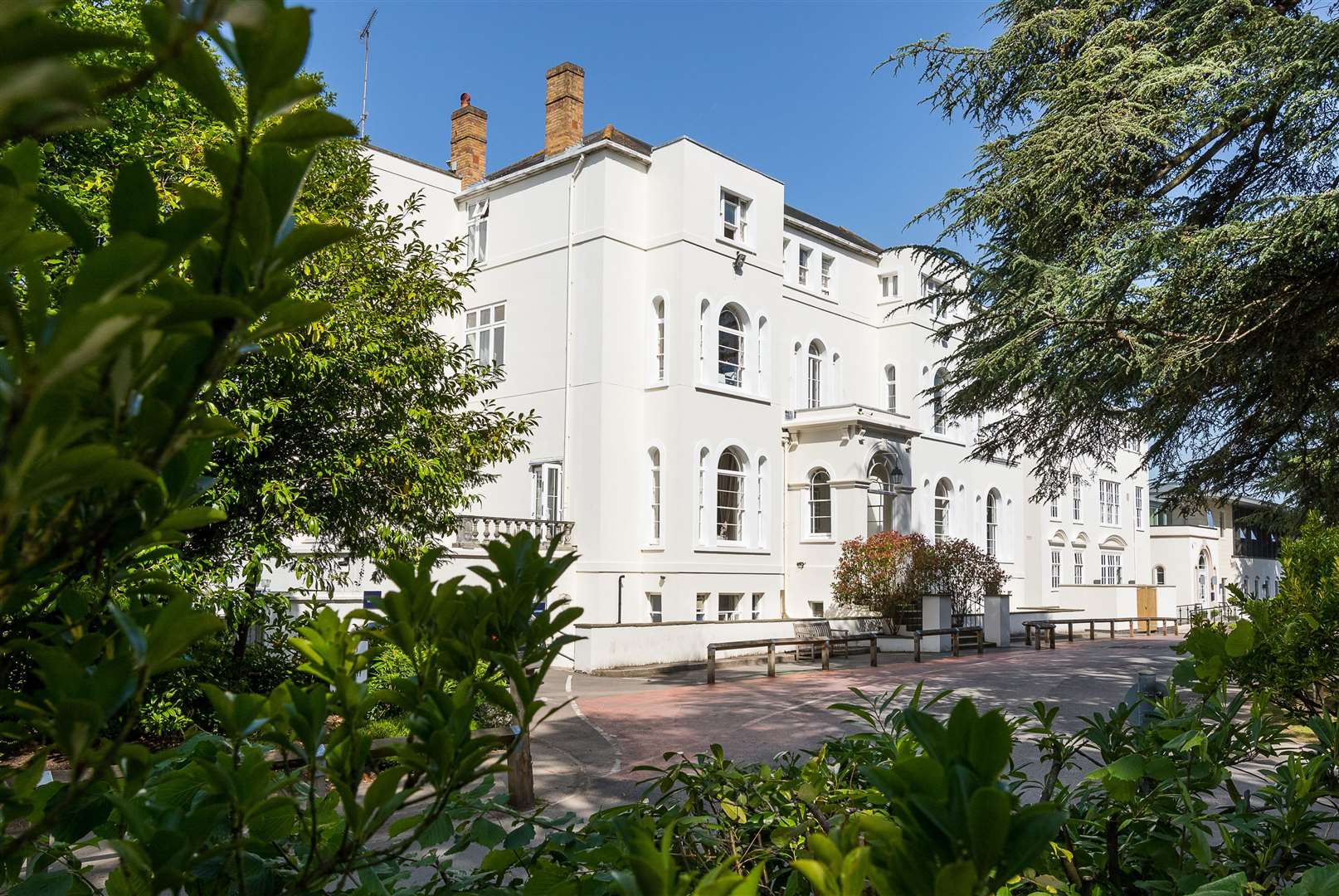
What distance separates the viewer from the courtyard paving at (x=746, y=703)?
29.8 ft

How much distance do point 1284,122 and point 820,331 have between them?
60.7 ft

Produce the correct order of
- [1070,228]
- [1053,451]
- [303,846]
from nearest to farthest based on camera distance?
[303,846], [1070,228], [1053,451]

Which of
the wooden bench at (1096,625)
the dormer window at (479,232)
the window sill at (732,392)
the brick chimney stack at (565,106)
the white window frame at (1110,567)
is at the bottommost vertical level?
the wooden bench at (1096,625)

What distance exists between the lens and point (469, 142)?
2636 cm

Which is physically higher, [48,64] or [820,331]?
[820,331]

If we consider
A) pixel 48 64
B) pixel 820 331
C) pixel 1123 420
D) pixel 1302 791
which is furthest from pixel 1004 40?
pixel 820 331

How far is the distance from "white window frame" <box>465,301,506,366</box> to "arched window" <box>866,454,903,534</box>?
10.3 metres

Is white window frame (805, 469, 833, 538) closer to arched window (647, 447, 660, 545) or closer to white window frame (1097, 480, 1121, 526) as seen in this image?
arched window (647, 447, 660, 545)

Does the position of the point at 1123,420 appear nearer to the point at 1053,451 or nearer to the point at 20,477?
the point at 1053,451

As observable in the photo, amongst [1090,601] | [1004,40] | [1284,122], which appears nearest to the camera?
[1284,122]

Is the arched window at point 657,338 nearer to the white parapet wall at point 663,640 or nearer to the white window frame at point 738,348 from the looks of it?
the white window frame at point 738,348

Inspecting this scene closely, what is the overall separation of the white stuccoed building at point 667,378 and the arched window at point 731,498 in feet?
0.18

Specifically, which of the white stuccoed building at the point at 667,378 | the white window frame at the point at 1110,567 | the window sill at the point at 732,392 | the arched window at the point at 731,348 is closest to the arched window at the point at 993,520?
the white stuccoed building at the point at 667,378

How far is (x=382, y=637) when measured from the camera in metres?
1.15
